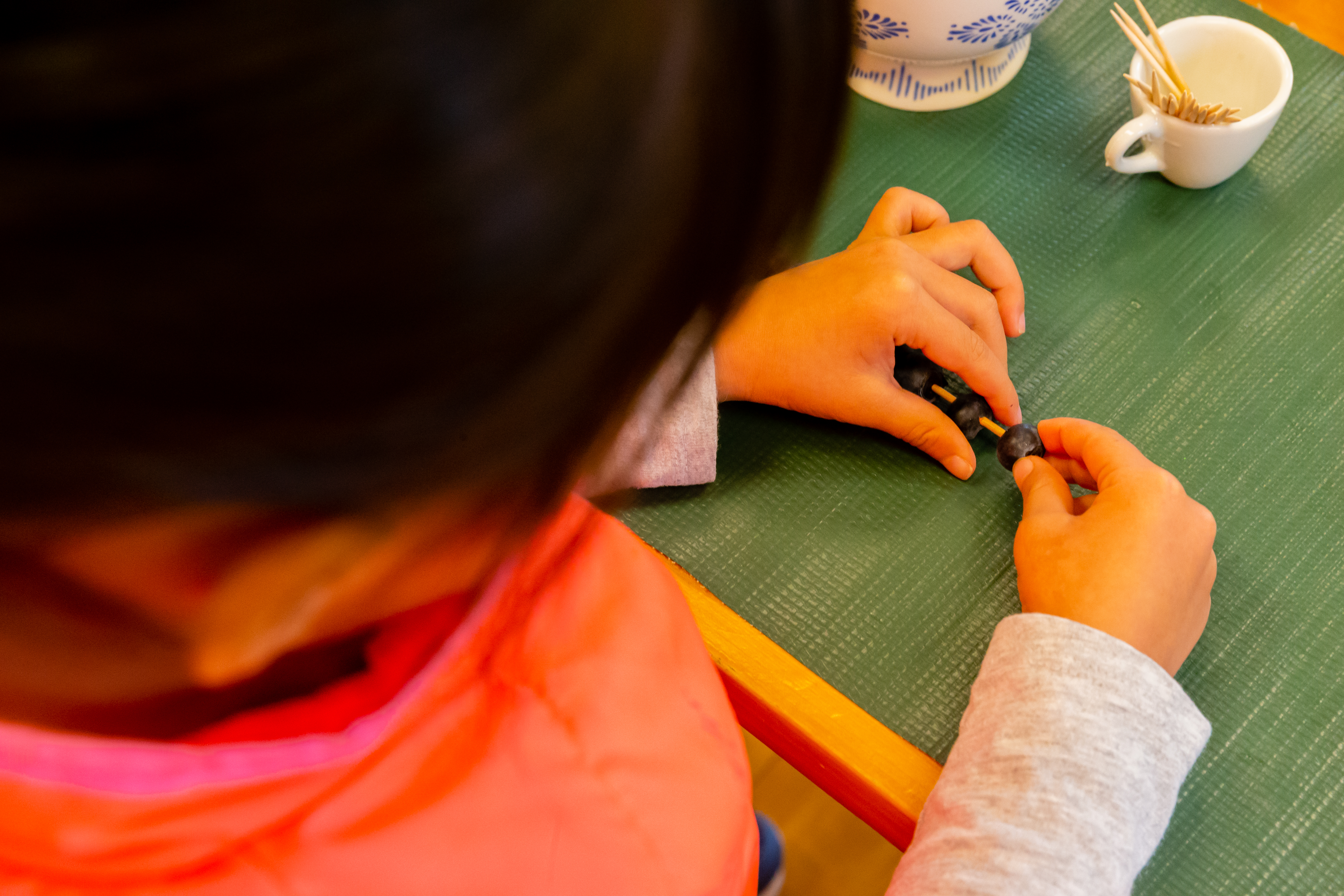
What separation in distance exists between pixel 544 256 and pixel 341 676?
230 mm

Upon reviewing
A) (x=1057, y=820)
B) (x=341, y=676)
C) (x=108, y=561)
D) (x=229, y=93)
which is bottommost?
(x=1057, y=820)

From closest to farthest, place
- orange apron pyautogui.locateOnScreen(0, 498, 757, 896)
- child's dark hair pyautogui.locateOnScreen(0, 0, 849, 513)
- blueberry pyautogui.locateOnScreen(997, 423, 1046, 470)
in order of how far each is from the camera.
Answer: child's dark hair pyautogui.locateOnScreen(0, 0, 849, 513)
orange apron pyautogui.locateOnScreen(0, 498, 757, 896)
blueberry pyautogui.locateOnScreen(997, 423, 1046, 470)

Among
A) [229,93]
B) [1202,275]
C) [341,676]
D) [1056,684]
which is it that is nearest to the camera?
[229,93]

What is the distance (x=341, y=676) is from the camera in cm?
38

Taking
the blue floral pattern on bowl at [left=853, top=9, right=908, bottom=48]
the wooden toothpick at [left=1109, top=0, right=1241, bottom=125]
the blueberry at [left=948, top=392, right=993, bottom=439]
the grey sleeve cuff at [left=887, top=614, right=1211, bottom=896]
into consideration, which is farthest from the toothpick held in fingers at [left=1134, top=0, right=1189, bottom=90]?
the grey sleeve cuff at [left=887, top=614, right=1211, bottom=896]

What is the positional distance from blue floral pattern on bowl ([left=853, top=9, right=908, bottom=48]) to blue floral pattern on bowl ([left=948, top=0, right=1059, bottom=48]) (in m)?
0.03

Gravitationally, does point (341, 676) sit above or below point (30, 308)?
below

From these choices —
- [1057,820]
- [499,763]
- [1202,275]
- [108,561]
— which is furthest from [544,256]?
[1202,275]

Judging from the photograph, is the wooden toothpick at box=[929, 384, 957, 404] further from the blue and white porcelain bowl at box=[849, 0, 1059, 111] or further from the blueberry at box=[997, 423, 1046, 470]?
the blue and white porcelain bowl at box=[849, 0, 1059, 111]

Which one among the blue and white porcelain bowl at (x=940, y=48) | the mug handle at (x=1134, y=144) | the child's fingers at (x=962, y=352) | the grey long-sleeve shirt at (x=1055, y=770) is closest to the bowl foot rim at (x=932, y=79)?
the blue and white porcelain bowl at (x=940, y=48)

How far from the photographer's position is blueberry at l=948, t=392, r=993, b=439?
1.99ft

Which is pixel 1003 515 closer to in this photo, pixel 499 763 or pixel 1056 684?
pixel 1056 684

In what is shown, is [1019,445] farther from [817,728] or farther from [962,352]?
[817,728]

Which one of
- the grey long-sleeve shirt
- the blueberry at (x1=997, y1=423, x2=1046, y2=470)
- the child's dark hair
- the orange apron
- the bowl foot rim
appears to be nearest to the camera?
the child's dark hair
